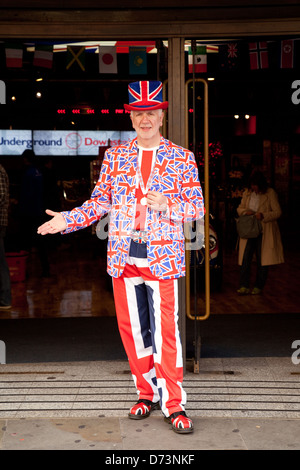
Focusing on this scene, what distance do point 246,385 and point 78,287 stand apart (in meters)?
5.07

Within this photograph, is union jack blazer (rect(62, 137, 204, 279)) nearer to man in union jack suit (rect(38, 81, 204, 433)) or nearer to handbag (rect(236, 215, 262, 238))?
man in union jack suit (rect(38, 81, 204, 433))

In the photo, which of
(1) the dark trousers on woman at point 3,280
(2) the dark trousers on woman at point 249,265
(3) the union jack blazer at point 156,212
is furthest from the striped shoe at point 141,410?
(2) the dark trousers on woman at point 249,265

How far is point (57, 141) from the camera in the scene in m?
17.1

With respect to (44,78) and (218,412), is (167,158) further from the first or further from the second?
(44,78)

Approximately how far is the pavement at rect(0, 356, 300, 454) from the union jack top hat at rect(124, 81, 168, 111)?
6.25 ft

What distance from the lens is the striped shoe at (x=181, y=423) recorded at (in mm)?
3977

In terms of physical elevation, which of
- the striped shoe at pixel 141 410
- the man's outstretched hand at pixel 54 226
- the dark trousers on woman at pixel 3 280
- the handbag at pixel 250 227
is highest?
the man's outstretched hand at pixel 54 226

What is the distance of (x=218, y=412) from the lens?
4.36 metres

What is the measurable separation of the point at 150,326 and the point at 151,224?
654 millimetres

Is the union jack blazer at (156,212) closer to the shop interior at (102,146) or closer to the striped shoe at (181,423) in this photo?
the striped shoe at (181,423)

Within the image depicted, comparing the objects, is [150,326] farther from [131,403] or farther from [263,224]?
[263,224]

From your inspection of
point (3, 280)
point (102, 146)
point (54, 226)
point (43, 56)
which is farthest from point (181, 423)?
point (102, 146)

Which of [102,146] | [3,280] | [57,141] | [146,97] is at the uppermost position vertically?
[57,141]

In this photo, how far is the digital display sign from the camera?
1678 cm
